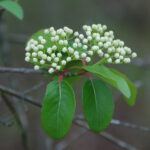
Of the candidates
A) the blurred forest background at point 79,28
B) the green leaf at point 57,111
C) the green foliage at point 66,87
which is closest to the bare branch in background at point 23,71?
the green foliage at point 66,87

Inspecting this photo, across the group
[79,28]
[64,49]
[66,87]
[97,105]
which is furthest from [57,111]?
[79,28]

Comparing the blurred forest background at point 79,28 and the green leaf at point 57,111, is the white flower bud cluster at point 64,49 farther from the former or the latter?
the blurred forest background at point 79,28

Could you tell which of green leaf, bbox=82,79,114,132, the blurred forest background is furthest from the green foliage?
the blurred forest background

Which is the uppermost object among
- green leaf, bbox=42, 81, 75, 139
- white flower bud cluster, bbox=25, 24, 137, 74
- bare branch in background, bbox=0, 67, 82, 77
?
white flower bud cluster, bbox=25, 24, 137, 74

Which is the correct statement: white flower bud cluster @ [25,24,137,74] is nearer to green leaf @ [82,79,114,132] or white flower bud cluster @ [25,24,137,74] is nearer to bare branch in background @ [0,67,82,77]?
bare branch in background @ [0,67,82,77]

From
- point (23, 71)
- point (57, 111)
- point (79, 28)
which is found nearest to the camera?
point (57, 111)

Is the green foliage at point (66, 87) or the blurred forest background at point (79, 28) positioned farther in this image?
the blurred forest background at point (79, 28)

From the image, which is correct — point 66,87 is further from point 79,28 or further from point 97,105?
point 79,28
